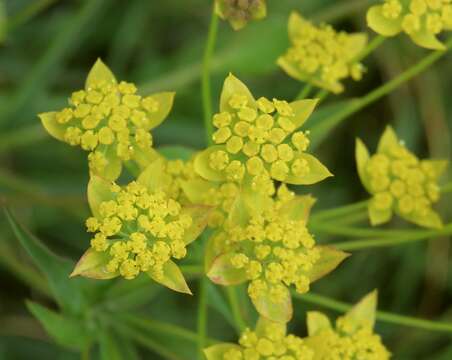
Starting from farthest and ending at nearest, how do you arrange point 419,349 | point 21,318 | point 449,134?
point 449,134 < point 419,349 < point 21,318

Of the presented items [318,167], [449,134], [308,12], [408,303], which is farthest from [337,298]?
[318,167]

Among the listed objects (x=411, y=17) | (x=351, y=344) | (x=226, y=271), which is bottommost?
(x=351, y=344)

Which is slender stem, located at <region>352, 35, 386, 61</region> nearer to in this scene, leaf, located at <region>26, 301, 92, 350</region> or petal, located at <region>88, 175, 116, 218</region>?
petal, located at <region>88, 175, 116, 218</region>

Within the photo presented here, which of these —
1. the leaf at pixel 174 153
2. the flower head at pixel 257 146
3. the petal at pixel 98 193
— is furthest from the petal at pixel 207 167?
the leaf at pixel 174 153

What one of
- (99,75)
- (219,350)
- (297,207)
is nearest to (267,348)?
(219,350)

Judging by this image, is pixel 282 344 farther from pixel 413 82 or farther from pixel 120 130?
pixel 413 82

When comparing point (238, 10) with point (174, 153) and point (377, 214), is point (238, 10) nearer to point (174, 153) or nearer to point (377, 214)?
point (174, 153)
